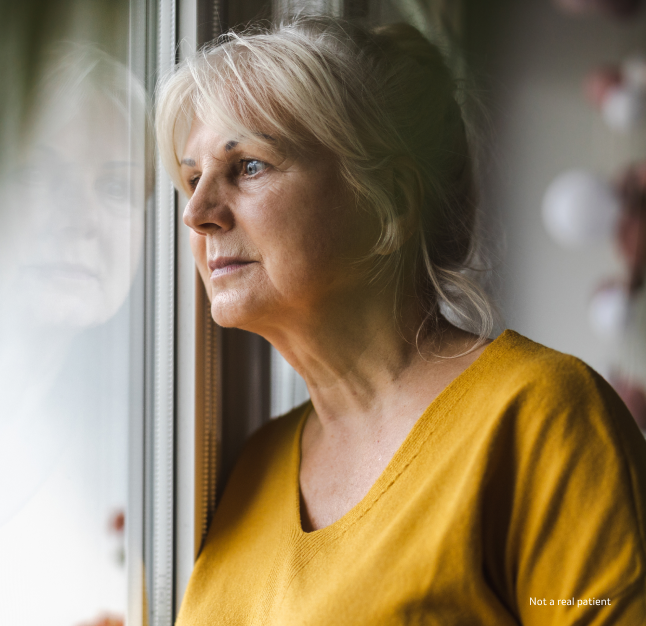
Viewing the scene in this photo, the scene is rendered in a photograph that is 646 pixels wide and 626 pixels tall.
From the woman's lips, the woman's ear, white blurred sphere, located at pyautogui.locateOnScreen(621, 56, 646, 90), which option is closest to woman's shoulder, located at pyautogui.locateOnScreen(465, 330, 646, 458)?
the woman's ear

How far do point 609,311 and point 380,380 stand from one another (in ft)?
3.59

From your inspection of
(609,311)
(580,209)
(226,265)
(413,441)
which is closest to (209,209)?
(226,265)

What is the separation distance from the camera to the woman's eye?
2.95 feet

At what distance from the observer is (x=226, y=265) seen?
3.04ft

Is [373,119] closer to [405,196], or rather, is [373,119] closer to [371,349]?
[405,196]

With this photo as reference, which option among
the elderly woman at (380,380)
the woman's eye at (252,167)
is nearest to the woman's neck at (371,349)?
the elderly woman at (380,380)

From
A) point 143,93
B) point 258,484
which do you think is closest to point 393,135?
point 143,93

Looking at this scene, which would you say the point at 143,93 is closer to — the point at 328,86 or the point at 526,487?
the point at 328,86

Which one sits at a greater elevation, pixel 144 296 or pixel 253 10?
pixel 253 10

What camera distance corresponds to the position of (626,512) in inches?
26.0

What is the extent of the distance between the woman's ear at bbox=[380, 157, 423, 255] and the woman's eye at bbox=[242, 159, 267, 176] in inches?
8.4

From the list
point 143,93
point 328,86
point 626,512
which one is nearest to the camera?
point 626,512

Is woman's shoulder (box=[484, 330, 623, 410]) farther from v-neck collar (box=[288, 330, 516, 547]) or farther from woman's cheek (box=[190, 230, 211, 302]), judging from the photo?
woman's cheek (box=[190, 230, 211, 302])

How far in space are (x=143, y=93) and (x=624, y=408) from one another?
0.92 meters
